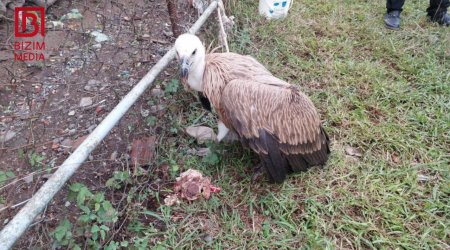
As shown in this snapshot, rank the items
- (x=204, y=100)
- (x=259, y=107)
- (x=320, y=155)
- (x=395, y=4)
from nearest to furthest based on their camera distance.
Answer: (x=259, y=107)
(x=320, y=155)
(x=204, y=100)
(x=395, y=4)

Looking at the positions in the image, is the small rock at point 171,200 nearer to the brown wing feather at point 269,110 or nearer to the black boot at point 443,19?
the brown wing feather at point 269,110

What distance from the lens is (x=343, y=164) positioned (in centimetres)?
245

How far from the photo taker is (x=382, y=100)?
9.75 feet

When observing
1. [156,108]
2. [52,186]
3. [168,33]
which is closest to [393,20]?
[168,33]

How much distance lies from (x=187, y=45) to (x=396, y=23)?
3031 millimetres

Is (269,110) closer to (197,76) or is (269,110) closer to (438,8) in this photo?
(197,76)

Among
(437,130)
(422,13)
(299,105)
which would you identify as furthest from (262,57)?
(422,13)

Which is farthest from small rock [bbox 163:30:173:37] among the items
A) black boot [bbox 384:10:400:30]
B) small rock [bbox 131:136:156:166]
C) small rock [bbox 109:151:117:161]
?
black boot [bbox 384:10:400:30]

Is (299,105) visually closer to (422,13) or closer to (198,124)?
(198,124)

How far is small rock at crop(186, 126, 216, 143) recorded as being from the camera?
258 cm

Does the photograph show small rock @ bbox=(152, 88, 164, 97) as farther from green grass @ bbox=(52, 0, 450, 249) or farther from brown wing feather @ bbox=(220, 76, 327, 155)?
brown wing feather @ bbox=(220, 76, 327, 155)

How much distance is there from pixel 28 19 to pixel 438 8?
15.0 ft

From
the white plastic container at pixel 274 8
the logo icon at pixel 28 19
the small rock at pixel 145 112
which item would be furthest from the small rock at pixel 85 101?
the white plastic container at pixel 274 8

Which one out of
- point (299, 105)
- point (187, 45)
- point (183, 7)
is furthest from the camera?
point (183, 7)
